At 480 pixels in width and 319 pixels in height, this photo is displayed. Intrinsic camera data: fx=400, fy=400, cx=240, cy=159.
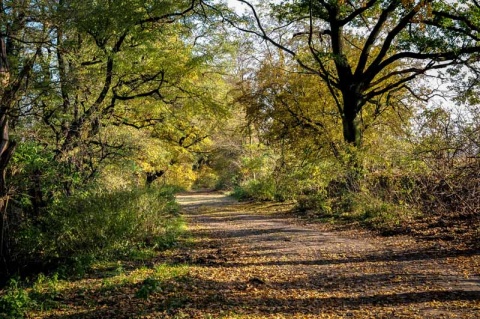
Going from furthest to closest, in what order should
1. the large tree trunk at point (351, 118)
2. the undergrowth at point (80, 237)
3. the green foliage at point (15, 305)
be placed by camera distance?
the large tree trunk at point (351, 118) < the undergrowth at point (80, 237) < the green foliage at point (15, 305)

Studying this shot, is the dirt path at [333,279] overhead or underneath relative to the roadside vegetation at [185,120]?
underneath

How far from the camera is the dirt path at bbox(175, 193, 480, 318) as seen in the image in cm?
524

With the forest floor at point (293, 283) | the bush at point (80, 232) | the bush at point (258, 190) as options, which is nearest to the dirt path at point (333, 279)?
the forest floor at point (293, 283)

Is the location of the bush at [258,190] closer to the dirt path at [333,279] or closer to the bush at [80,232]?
the dirt path at [333,279]

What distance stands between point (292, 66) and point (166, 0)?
22.8 ft

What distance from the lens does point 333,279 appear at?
22.0 feet

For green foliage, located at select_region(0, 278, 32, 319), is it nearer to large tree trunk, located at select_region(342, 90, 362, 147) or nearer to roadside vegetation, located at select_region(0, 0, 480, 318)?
roadside vegetation, located at select_region(0, 0, 480, 318)

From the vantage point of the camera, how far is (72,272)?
8148mm

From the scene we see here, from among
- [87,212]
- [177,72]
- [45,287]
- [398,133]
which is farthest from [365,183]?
[45,287]

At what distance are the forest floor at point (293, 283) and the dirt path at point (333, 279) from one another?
0.01 m

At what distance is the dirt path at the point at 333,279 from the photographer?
524 centimetres

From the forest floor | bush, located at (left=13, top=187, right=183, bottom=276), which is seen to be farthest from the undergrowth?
the forest floor

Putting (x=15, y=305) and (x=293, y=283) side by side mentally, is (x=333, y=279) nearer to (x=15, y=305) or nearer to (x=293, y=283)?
(x=293, y=283)

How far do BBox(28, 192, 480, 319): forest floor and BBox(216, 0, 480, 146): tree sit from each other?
577 cm
